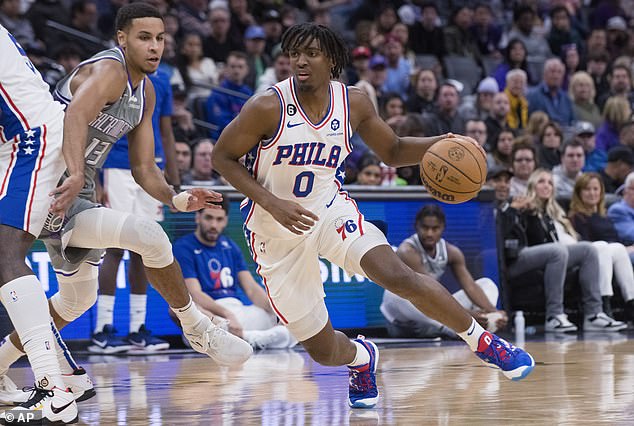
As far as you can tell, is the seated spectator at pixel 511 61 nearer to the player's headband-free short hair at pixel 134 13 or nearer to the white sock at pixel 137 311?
the white sock at pixel 137 311

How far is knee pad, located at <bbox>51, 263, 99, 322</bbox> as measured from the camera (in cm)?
514

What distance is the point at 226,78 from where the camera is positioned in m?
11.4

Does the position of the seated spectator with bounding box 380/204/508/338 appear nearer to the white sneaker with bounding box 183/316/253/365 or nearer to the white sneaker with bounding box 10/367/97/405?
the white sneaker with bounding box 183/316/253/365

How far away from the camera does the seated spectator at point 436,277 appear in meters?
8.69

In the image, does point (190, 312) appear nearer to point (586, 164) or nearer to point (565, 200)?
point (565, 200)

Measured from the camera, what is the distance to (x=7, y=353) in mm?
5012

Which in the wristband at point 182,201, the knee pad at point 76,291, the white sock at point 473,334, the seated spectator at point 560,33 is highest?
the seated spectator at point 560,33

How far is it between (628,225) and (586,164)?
1937 mm

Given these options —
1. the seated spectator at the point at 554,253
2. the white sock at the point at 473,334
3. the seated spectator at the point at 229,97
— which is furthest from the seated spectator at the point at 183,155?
the white sock at the point at 473,334

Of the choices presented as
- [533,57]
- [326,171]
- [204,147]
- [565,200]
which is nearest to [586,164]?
[565,200]

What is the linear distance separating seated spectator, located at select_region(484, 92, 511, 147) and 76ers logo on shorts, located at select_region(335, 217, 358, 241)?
23.5ft

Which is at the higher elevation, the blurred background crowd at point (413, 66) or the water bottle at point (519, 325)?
the blurred background crowd at point (413, 66)

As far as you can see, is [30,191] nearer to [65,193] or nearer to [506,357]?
[65,193]

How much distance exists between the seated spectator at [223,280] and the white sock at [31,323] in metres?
3.72
